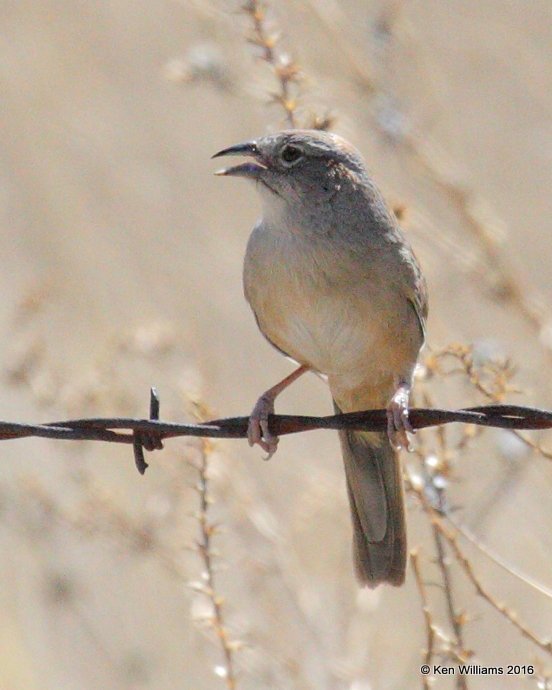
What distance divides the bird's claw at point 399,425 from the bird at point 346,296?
8 cm

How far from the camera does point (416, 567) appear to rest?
12.8 ft

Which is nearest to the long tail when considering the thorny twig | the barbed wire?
the barbed wire

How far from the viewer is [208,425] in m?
3.66

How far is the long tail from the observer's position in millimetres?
4559

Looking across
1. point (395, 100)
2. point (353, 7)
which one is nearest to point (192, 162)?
point (353, 7)

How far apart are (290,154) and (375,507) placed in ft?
4.63

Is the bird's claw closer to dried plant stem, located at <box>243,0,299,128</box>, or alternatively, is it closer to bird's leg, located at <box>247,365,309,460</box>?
bird's leg, located at <box>247,365,309,460</box>

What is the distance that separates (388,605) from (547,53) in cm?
542

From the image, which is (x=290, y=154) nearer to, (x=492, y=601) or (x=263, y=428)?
(x=263, y=428)

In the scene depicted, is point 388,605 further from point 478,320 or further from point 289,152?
point 289,152

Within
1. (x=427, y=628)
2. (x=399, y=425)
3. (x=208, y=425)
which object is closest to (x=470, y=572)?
(x=427, y=628)

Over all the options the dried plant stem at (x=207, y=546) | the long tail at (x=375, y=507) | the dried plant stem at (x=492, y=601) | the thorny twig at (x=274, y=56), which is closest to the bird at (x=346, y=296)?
the long tail at (x=375, y=507)

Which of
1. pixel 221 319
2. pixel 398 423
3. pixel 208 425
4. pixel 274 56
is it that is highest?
pixel 221 319

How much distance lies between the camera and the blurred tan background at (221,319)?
5.62 meters
